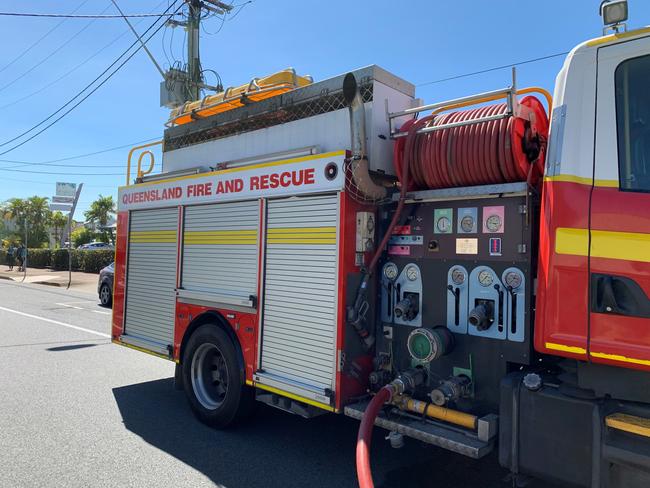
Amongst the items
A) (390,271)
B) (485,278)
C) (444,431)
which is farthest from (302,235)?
(444,431)

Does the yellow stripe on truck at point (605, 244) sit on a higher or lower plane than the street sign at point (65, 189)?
lower

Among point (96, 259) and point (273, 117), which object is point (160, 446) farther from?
point (96, 259)

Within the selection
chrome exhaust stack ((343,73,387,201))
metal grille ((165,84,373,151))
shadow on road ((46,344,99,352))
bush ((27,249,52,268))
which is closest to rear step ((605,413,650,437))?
chrome exhaust stack ((343,73,387,201))

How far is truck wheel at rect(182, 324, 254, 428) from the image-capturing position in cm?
478

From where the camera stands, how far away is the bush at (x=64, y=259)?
30.6 m

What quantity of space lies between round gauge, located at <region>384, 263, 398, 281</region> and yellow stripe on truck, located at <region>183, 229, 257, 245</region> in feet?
4.14

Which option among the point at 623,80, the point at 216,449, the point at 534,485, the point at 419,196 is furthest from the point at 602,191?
the point at 216,449

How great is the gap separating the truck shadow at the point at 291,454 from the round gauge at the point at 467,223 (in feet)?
6.21

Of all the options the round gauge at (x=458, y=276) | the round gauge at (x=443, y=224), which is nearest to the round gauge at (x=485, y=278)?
the round gauge at (x=458, y=276)

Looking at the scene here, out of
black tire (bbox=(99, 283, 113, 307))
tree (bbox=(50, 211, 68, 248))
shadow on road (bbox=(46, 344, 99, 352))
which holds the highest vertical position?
tree (bbox=(50, 211, 68, 248))

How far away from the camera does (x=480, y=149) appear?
343cm

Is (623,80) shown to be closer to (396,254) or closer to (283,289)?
(396,254)

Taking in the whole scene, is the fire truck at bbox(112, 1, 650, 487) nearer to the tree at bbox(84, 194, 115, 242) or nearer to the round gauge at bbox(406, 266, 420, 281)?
the round gauge at bbox(406, 266, 420, 281)

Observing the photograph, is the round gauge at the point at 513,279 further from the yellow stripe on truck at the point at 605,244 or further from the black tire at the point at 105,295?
the black tire at the point at 105,295
